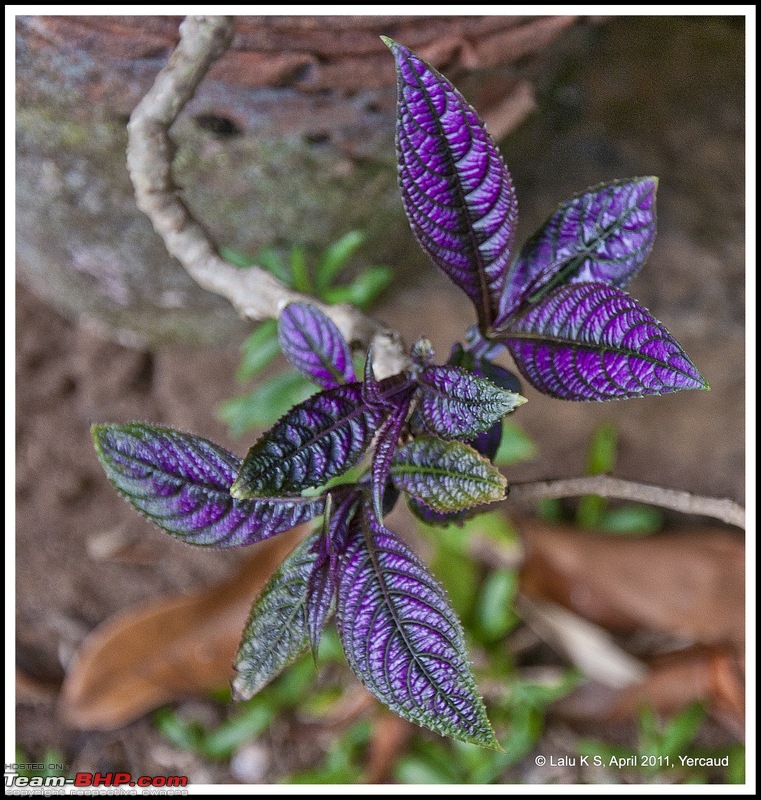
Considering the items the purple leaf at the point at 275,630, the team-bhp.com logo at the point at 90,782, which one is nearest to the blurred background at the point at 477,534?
the team-bhp.com logo at the point at 90,782

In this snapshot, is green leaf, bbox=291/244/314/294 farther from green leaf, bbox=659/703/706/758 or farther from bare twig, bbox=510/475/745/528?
green leaf, bbox=659/703/706/758

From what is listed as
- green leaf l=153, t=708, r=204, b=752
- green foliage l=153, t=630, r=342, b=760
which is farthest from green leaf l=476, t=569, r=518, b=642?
green leaf l=153, t=708, r=204, b=752

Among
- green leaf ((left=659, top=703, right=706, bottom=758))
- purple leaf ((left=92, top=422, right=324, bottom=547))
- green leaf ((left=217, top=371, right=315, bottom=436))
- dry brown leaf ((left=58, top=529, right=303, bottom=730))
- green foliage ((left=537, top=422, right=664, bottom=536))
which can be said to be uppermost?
green leaf ((left=217, top=371, right=315, bottom=436))

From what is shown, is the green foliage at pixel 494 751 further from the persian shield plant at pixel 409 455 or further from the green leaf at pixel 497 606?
the persian shield plant at pixel 409 455

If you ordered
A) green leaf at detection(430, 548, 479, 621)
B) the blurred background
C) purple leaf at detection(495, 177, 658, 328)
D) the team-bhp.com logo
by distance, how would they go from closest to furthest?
purple leaf at detection(495, 177, 658, 328) → the team-bhp.com logo → the blurred background → green leaf at detection(430, 548, 479, 621)

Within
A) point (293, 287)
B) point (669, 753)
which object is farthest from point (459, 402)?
point (669, 753)

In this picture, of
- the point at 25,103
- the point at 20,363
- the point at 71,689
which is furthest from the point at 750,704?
the point at 20,363

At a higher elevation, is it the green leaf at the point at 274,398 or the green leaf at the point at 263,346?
the green leaf at the point at 263,346
